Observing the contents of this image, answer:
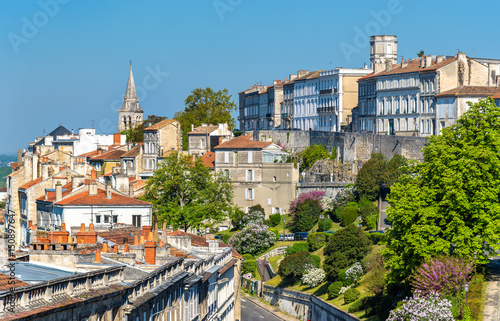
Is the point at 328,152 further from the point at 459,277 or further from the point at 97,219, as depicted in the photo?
the point at 459,277

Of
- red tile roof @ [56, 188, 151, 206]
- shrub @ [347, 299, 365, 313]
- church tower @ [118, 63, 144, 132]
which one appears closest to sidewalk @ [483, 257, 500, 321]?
shrub @ [347, 299, 365, 313]

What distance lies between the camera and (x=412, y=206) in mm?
49688

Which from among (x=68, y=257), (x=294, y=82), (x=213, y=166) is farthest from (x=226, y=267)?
(x=294, y=82)

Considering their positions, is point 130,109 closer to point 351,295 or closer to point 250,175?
point 250,175

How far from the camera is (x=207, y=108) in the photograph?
143 m

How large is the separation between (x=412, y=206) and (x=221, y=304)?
35.3 ft

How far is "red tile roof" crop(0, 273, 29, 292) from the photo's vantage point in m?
19.7

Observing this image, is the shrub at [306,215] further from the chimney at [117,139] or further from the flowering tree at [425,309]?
the flowering tree at [425,309]

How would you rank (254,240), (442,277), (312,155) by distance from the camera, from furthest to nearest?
(312,155)
(254,240)
(442,277)

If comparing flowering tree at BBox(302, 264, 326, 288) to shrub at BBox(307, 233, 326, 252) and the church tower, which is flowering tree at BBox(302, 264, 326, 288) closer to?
shrub at BBox(307, 233, 326, 252)

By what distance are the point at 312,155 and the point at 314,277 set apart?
4647 centimetres

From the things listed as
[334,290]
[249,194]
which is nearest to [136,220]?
[334,290]

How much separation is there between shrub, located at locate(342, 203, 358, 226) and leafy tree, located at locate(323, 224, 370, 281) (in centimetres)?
1867

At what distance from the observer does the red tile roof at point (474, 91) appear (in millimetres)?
101375
